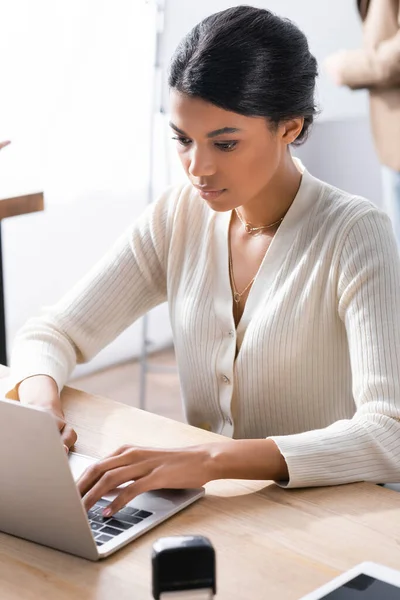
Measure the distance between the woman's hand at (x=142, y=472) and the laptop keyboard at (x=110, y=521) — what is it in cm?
1

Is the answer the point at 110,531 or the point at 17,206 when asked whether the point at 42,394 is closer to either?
the point at 110,531

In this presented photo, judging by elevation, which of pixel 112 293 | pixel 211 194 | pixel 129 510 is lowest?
pixel 129 510

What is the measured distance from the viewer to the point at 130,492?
1263 mm

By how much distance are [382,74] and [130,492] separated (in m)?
1.98

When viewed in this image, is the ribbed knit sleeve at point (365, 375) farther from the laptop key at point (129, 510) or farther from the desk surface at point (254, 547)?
the laptop key at point (129, 510)

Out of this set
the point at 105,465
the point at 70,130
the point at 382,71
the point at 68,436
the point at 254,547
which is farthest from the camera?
the point at 70,130

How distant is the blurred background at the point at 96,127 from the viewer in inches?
126

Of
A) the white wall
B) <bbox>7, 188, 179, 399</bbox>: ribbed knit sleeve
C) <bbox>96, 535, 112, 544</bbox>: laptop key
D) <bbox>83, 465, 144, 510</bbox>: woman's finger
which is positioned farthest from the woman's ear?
the white wall

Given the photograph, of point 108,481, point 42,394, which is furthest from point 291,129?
point 108,481

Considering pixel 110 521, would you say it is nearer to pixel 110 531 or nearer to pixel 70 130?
pixel 110 531

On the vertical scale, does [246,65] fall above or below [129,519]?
above

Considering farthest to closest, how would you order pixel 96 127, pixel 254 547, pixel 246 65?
pixel 96 127 → pixel 246 65 → pixel 254 547

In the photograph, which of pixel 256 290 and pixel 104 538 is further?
pixel 256 290

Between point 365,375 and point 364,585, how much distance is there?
1.69ft
